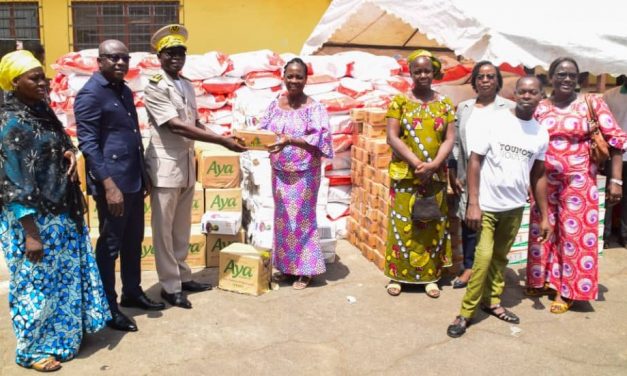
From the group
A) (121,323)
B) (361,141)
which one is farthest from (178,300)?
(361,141)

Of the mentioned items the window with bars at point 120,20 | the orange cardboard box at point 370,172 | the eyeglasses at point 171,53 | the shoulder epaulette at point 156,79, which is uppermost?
the window with bars at point 120,20

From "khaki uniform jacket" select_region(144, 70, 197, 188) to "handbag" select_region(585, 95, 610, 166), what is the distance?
3025 mm

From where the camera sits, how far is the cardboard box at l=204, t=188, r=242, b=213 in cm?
564

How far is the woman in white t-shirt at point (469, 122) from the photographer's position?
187 inches

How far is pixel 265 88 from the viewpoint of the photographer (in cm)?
656

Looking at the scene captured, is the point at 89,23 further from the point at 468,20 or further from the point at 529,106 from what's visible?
the point at 529,106

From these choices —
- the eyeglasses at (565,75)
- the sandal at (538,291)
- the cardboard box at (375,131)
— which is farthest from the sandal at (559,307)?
the cardboard box at (375,131)

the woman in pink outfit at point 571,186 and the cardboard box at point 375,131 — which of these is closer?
the woman in pink outfit at point 571,186

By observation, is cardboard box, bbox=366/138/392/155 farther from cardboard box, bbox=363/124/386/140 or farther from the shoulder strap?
the shoulder strap

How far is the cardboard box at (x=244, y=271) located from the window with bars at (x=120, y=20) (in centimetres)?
652

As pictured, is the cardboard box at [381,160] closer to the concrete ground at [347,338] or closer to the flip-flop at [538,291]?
the concrete ground at [347,338]

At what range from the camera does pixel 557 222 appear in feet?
15.2

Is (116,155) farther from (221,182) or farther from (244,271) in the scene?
(221,182)

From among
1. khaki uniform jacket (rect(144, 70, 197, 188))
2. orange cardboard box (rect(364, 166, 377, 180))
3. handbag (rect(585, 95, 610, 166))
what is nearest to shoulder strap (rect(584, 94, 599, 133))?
handbag (rect(585, 95, 610, 166))
